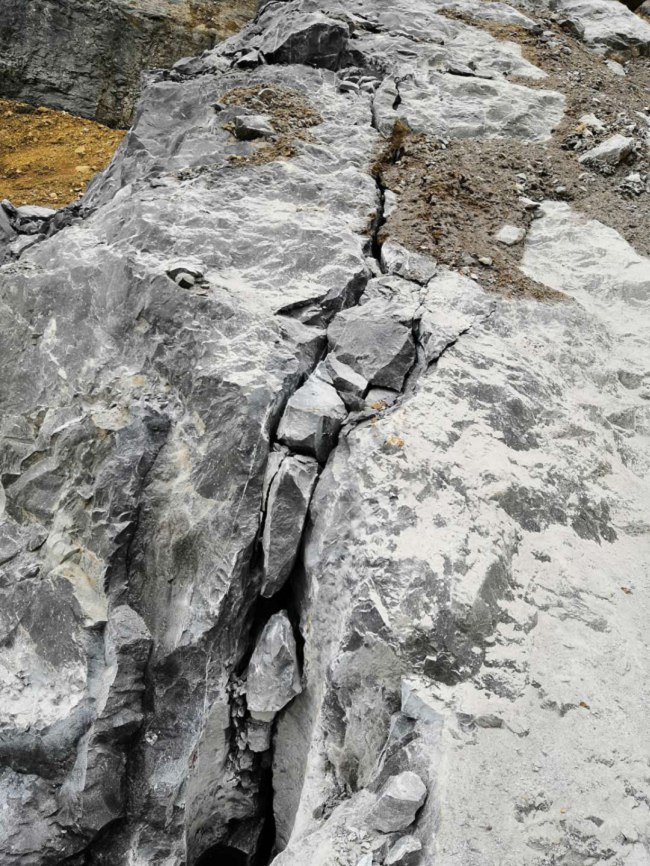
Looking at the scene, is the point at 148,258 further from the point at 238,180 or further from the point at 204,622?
the point at 204,622

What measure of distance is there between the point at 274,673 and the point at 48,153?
1164 centimetres

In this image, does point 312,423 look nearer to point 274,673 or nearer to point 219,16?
point 274,673

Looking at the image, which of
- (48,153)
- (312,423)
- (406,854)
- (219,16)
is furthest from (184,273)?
(219,16)

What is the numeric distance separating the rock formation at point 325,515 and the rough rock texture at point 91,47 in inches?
340

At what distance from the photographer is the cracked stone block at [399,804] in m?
3.48

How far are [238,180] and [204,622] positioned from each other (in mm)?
3835

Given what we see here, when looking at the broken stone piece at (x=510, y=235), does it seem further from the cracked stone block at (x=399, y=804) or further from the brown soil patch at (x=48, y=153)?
the brown soil patch at (x=48, y=153)

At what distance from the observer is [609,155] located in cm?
712

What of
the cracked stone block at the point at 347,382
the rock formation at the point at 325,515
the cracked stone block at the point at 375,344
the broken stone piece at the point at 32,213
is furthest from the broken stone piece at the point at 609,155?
the broken stone piece at the point at 32,213

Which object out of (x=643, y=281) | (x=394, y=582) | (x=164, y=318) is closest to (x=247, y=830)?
(x=394, y=582)

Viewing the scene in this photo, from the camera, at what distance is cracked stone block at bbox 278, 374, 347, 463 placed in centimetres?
473

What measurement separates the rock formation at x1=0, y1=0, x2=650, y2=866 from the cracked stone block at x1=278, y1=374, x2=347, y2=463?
20 millimetres

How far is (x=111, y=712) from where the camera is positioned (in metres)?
4.57

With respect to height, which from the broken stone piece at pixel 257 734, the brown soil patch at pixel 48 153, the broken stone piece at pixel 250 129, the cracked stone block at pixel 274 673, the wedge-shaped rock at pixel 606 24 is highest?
the wedge-shaped rock at pixel 606 24
